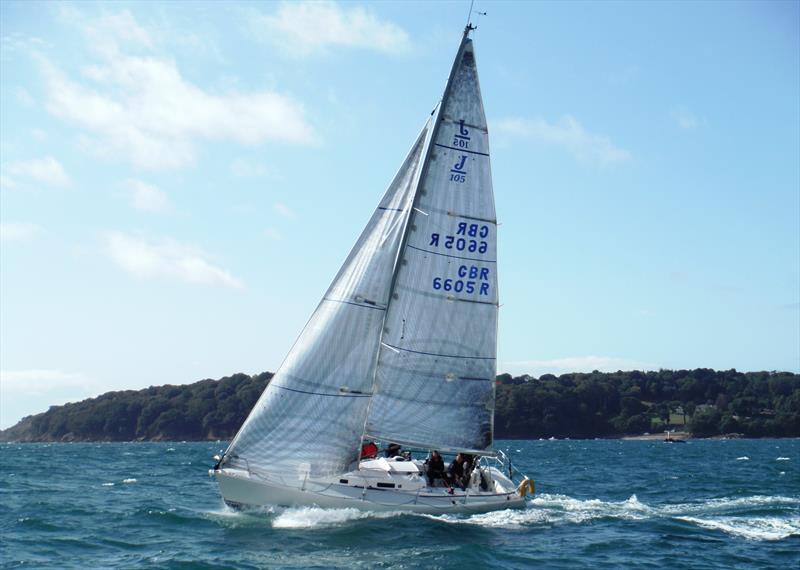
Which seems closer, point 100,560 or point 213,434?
point 100,560

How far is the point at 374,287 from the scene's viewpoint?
2373cm

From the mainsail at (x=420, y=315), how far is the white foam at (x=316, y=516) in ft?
3.64

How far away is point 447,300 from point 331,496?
605cm

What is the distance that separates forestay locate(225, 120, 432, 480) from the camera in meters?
22.6

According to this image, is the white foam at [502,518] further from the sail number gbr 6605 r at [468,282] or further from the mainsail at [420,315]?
the sail number gbr 6605 r at [468,282]

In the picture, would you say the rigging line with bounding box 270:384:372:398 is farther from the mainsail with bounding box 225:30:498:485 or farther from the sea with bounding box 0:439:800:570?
the sea with bounding box 0:439:800:570

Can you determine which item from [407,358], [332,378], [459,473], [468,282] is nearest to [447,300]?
[468,282]

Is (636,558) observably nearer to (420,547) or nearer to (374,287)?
(420,547)

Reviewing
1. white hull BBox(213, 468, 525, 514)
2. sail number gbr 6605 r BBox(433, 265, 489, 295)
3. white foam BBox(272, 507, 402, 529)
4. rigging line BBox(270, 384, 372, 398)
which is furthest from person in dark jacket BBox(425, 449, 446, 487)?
sail number gbr 6605 r BBox(433, 265, 489, 295)

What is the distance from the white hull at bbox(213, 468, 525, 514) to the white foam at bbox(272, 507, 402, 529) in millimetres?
143

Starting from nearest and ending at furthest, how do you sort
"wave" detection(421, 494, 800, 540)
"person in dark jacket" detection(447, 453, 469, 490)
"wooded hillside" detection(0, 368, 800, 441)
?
1. "wave" detection(421, 494, 800, 540)
2. "person in dark jacket" detection(447, 453, 469, 490)
3. "wooded hillside" detection(0, 368, 800, 441)

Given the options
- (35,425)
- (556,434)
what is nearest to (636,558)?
(556,434)

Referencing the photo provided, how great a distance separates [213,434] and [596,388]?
211ft

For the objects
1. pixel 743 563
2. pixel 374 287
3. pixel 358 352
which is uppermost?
pixel 374 287
